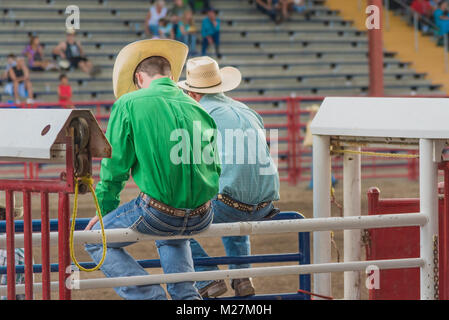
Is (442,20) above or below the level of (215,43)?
above

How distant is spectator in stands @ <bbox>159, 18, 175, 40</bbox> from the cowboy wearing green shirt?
15.5m

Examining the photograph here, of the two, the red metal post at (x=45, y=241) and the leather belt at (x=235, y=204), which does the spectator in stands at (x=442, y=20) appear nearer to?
the leather belt at (x=235, y=204)

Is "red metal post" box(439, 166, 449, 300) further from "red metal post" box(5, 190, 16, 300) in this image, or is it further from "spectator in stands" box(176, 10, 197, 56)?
"spectator in stands" box(176, 10, 197, 56)

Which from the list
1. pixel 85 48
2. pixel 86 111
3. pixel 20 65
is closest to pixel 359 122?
pixel 86 111

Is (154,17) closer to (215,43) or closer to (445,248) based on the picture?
(215,43)

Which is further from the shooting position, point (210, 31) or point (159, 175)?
point (210, 31)

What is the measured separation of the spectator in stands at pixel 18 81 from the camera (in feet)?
54.3

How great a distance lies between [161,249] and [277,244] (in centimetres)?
515

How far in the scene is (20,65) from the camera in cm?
1675

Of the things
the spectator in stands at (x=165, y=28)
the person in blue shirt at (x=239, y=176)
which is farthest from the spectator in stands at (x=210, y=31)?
the person in blue shirt at (x=239, y=176)

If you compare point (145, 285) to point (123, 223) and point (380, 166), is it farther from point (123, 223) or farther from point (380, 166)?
point (380, 166)

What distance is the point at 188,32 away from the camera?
19.5 meters

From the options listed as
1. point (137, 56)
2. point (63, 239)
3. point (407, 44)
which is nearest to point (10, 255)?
point (63, 239)

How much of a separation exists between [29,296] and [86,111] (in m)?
0.67
